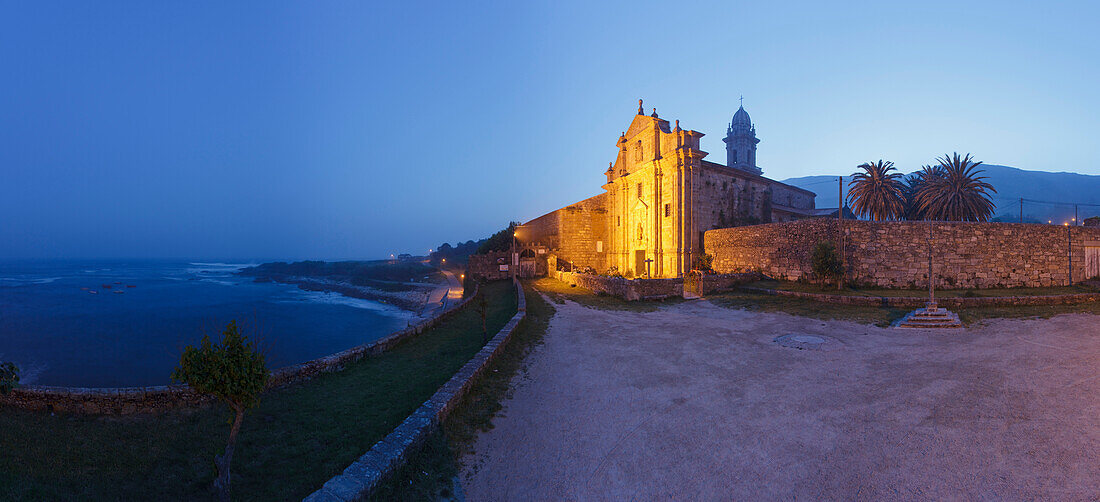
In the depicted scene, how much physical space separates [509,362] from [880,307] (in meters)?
14.3

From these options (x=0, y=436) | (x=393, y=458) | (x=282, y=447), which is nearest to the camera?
(x=393, y=458)

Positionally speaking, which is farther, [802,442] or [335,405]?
[335,405]

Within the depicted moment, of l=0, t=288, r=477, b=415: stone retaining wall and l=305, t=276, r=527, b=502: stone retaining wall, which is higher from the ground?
l=305, t=276, r=527, b=502: stone retaining wall

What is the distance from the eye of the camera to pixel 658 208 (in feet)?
93.7

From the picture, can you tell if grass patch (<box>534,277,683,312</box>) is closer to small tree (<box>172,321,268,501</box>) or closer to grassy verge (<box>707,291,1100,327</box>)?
grassy verge (<box>707,291,1100,327</box>)

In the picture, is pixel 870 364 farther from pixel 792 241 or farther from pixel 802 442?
pixel 792 241

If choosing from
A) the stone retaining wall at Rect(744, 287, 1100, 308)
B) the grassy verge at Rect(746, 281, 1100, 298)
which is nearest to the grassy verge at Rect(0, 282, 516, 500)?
the stone retaining wall at Rect(744, 287, 1100, 308)

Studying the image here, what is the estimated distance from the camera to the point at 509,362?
28.4ft

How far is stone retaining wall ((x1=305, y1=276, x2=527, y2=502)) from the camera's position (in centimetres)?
353

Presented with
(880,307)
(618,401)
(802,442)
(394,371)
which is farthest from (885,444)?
(880,307)

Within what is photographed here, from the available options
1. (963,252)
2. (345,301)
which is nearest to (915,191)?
(963,252)

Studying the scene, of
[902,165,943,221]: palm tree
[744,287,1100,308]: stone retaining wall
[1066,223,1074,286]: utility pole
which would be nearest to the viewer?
[744,287,1100,308]: stone retaining wall

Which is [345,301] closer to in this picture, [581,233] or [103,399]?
[581,233]

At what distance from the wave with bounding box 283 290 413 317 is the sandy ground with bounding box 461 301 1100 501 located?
34701 mm
